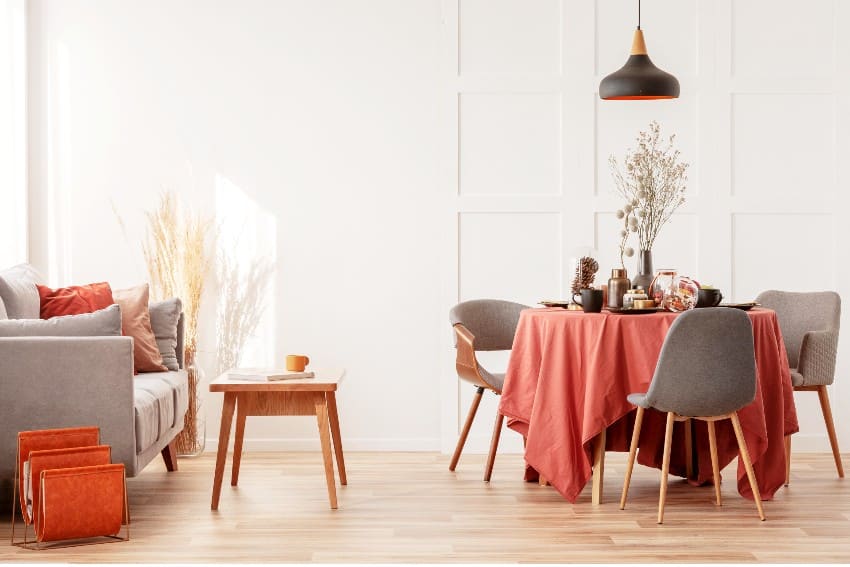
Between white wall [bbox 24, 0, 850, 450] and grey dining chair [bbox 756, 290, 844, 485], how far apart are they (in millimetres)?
577

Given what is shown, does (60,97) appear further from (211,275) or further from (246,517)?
(246,517)

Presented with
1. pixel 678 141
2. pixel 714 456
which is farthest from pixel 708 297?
pixel 678 141

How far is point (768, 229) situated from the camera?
564 centimetres

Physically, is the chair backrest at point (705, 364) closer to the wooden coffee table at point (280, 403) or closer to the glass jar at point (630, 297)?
the glass jar at point (630, 297)

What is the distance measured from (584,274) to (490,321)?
0.62m

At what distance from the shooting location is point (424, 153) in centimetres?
565

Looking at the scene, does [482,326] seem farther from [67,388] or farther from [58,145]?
[58,145]

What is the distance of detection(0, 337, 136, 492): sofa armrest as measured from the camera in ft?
12.3

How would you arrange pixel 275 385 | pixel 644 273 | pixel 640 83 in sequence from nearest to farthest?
pixel 275 385, pixel 640 83, pixel 644 273

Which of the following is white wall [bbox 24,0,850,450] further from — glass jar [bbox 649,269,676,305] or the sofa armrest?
the sofa armrest

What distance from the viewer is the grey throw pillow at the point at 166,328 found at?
5055mm

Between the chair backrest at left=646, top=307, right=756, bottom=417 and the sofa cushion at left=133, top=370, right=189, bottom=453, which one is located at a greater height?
the chair backrest at left=646, top=307, right=756, bottom=417

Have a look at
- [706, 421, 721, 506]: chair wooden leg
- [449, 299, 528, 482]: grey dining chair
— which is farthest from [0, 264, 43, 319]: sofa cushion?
[706, 421, 721, 506]: chair wooden leg

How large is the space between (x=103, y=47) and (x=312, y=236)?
155cm
